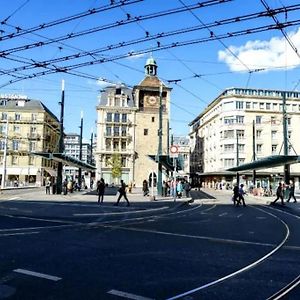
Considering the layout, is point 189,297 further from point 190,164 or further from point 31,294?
point 190,164

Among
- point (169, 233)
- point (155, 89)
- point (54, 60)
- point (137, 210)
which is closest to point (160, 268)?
point (169, 233)

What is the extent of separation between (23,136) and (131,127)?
24.2m

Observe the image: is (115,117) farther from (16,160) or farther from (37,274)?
(37,274)

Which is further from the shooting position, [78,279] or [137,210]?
[137,210]

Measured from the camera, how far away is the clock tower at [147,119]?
85438 millimetres

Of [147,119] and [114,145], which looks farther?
[147,119]

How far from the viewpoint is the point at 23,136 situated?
3546 inches

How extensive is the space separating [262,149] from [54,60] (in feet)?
262

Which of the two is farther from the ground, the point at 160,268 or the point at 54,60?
the point at 54,60

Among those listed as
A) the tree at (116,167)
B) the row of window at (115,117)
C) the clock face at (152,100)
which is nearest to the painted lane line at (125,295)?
the tree at (116,167)

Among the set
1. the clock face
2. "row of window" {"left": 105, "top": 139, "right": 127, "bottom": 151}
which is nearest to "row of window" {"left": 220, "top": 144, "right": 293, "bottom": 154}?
the clock face

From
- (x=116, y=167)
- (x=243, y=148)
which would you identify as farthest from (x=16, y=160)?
(x=243, y=148)

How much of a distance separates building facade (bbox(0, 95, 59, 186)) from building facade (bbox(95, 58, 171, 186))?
11.2 m

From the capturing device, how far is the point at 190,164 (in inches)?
5354
